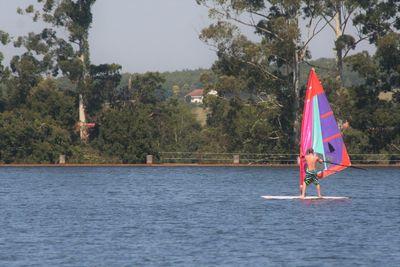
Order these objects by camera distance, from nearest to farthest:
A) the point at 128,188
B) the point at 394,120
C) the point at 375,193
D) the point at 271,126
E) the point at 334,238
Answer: the point at 334,238 → the point at 375,193 → the point at 128,188 → the point at 394,120 → the point at 271,126

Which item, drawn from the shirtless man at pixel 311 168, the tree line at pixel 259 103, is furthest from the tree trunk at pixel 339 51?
the shirtless man at pixel 311 168

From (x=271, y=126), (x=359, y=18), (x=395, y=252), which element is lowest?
(x=395, y=252)

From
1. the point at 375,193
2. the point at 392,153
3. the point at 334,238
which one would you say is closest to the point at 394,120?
the point at 392,153

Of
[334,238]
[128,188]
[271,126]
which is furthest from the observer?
[271,126]

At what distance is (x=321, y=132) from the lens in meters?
53.7

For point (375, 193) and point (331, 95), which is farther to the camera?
point (331, 95)

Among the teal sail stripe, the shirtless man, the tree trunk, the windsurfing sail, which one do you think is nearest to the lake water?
the shirtless man

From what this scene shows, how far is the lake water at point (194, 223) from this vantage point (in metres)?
33.2

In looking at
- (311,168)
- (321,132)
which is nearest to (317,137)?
(321,132)

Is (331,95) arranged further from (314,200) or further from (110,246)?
(110,246)

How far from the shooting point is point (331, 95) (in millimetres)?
88875

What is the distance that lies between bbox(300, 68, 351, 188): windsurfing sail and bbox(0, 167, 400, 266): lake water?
6.93ft

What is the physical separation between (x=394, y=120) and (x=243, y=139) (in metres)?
11.9

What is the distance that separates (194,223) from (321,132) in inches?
495
